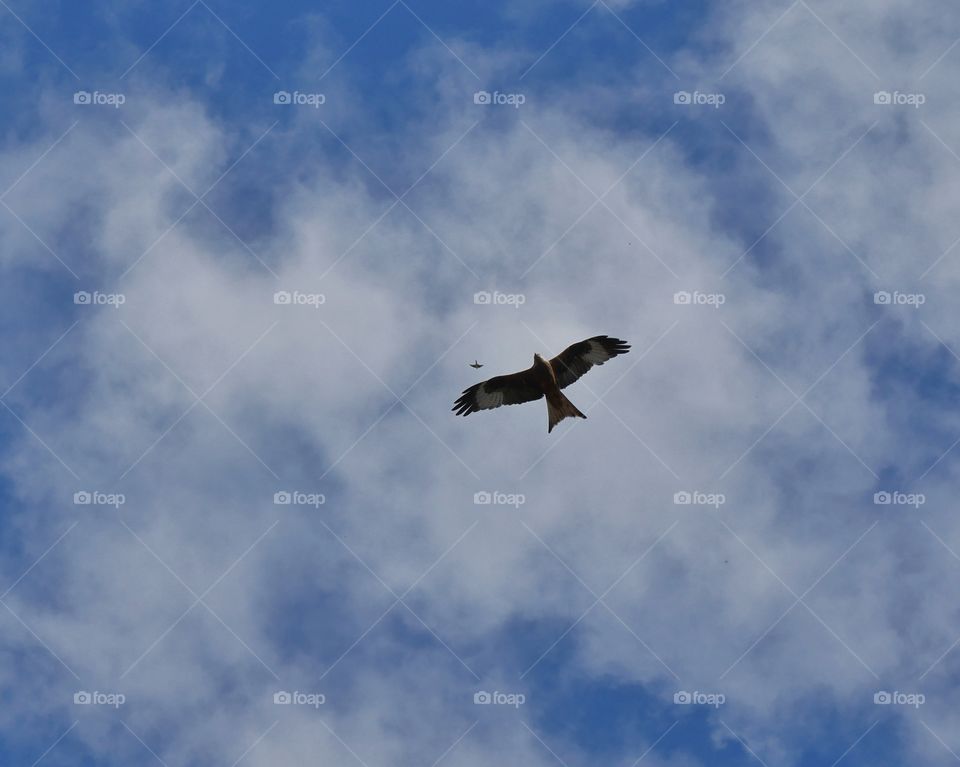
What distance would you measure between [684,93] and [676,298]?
5.39 metres

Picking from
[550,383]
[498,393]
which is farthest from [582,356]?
[498,393]

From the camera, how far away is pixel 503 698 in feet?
127

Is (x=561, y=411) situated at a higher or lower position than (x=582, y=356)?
lower

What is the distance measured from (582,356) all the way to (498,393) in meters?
2.22

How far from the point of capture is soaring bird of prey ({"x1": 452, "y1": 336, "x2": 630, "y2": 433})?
3759 centimetres

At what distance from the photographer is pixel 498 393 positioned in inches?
1503

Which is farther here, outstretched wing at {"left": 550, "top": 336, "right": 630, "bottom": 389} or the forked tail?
outstretched wing at {"left": 550, "top": 336, "right": 630, "bottom": 389}

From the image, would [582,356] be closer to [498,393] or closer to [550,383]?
[550,383]

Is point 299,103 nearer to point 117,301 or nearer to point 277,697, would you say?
point 117,301

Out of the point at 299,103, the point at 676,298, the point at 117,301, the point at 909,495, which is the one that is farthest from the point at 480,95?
the point at 909,495

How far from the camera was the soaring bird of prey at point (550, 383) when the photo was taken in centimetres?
3759

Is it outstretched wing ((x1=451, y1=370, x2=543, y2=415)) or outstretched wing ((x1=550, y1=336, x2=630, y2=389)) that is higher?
outstretched wing ((x1=550, y1=336, x2=630, y2=389))

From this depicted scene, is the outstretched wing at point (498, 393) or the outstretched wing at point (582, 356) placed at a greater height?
the outstretched wing at point (582, 356)

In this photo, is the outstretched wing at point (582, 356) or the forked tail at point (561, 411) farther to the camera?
the outstretched wing at point (582, 356)
